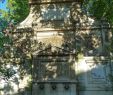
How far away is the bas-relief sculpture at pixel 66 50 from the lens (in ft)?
44.3

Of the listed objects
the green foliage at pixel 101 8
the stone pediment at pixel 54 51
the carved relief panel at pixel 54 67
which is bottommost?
the carved relief panel at pixel 54 67

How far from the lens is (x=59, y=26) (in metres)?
14.8

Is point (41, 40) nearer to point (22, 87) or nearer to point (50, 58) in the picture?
point (50, 58)

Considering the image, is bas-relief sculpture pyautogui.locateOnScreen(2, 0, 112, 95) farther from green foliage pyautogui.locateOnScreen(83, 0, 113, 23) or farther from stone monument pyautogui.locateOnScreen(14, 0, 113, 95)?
green foliage pyautogui.locateOnScreen(83, 0, 113, 23)

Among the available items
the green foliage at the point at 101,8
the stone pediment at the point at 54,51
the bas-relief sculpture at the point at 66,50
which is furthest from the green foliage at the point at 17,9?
the stone pediment at the point at 54,51

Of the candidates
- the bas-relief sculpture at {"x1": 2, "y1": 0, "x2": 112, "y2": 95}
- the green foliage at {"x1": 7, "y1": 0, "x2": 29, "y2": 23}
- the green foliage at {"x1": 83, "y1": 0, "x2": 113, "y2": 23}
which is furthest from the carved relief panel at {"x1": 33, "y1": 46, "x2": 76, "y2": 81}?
the green foliage at {"x1": 7, "y1": 0, "x2": 29, "y2": 23}

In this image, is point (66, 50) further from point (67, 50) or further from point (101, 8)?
point (101, 8)

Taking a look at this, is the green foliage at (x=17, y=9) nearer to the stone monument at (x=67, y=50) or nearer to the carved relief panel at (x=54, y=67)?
the stone monument at (x=67, y=50)

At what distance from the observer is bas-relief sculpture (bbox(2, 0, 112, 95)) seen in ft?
44.3

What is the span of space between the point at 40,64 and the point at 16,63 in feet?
3.73

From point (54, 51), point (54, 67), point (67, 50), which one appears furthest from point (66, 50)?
point (54, 67)

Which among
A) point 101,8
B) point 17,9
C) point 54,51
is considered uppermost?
point 17,9

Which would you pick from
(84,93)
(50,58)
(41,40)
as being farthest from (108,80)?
(41,40)

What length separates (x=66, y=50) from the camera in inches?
554
